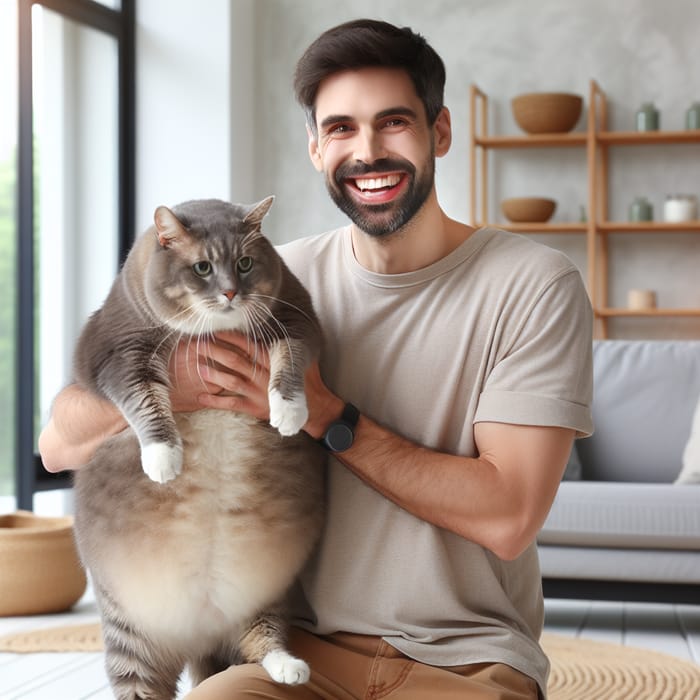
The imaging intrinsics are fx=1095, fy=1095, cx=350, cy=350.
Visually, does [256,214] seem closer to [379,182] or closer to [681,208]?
[379,182]

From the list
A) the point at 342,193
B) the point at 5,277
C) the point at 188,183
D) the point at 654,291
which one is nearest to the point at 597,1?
the point at 654,291

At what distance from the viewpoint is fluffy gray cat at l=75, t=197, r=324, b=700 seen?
1.59m

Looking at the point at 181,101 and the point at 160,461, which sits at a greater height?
the point at 181,101

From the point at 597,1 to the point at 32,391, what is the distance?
3.63 meters

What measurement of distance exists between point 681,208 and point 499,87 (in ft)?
3.99

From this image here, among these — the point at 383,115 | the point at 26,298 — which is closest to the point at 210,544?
the point at 383,115

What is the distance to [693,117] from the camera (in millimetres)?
5688

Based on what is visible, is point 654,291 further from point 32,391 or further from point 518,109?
point 32,391

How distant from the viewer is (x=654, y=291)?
5910 mm

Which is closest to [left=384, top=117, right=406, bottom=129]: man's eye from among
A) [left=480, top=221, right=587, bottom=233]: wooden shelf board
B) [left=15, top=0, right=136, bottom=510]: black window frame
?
[left=15, top=0, right=136, bottom=510]: black window frame

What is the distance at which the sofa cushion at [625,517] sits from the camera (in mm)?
3512

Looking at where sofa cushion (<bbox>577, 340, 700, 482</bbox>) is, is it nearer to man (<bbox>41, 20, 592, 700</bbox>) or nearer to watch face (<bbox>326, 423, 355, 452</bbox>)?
man (<bbox>41, 20, 592, 700</bbox>)

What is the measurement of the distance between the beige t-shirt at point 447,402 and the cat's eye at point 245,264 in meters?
0.18

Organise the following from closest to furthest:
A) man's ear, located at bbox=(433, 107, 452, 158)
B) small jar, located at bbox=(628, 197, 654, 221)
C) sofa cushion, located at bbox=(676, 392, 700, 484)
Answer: man's ear, located at bbox=(433, 107, 452, 158) → sofa cushion, located at bbox=(676, 392, 700, 484) → small jar, located at bbox=(628, 197, 654, 221)
